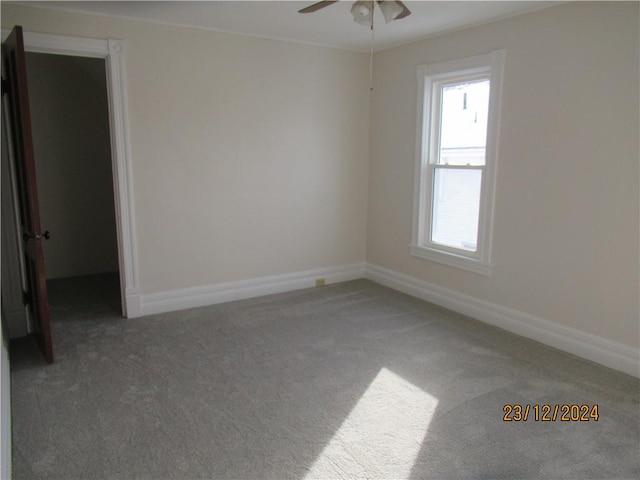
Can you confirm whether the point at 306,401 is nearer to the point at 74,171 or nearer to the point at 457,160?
the point at 457,160

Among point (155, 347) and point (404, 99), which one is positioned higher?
point (404, 99)

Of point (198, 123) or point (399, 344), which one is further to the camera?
point (198, 123)

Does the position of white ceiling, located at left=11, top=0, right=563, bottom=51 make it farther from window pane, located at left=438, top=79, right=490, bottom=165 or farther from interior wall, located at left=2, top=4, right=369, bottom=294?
window pane, located at left=438, top=79, right=490, bottom=165

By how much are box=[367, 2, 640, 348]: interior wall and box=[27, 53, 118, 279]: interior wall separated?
149 inches

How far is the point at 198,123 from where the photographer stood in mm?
4281

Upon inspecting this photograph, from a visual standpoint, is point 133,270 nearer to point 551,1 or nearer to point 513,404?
point 513,404

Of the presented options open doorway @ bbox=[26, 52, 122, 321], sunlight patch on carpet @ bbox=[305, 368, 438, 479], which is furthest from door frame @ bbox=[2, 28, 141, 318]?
sunlight patch on carpet @ bbox=[305, 368, 438, 479]

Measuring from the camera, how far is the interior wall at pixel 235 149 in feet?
13.3

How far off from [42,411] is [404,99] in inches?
155

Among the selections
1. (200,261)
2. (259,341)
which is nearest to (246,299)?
(200,261)

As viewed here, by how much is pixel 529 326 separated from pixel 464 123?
1.82m

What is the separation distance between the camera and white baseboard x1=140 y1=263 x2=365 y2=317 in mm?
4340

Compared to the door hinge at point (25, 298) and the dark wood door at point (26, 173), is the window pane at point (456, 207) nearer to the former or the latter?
the dark wood door at point (26, 173)

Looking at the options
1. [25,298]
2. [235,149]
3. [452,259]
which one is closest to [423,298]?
[452,259]
